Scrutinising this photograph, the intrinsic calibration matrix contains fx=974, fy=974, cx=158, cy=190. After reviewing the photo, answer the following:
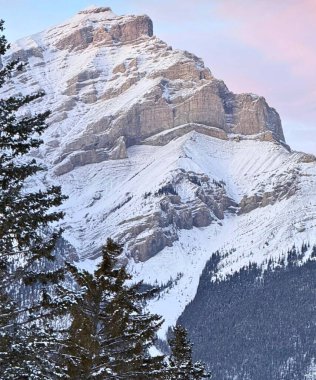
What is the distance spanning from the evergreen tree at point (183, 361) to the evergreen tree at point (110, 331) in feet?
8.42

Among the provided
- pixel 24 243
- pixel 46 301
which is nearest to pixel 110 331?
pixel 46 301

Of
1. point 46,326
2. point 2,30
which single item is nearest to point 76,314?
point 46,326

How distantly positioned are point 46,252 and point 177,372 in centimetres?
885

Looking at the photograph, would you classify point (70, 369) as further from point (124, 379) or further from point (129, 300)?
point (129, 300)

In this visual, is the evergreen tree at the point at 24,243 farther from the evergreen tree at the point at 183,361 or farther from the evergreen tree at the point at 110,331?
the evergreen tree at the point at 183,361

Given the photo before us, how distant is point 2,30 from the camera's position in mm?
22438

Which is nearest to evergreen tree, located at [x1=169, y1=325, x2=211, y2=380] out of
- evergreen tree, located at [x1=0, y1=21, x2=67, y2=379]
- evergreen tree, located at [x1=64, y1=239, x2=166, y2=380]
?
evergreen tree, located at [x1=64, y1=239, x2=166, y2=380]

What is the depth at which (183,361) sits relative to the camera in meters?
31.9

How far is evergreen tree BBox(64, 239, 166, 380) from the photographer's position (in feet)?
78.7

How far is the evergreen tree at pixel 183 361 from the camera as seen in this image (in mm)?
30016

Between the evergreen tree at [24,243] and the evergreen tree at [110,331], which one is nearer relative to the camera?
the evergreen tree at [24,243]

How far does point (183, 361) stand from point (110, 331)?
771cm

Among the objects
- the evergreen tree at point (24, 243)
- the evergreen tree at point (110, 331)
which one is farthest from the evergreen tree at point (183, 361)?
the evergreen tree at point (24, 243)

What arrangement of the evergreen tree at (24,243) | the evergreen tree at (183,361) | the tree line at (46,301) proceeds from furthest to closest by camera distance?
the evergreen tree at (183,361), the tree line at (46,301), the evergreen tree at (24,243)
